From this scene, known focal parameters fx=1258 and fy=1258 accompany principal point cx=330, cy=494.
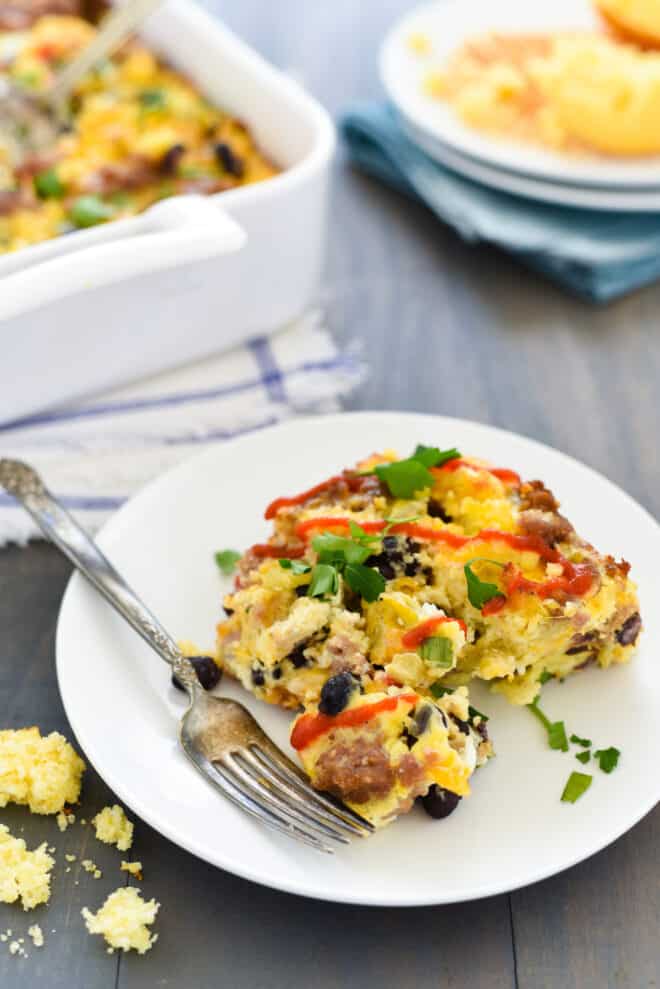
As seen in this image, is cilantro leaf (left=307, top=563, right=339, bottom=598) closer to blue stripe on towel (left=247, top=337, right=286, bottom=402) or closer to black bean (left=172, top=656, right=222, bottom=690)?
black bean (left=172, top=656, right=222, bottom=690)

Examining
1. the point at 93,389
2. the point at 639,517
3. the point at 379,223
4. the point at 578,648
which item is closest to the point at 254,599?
the point at 578,648

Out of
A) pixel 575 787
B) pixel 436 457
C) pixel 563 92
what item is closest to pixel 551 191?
pixel 563 92

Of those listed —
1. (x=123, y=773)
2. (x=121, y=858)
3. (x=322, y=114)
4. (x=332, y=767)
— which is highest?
(x=322, y=114)

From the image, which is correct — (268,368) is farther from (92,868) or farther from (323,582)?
(92,868)

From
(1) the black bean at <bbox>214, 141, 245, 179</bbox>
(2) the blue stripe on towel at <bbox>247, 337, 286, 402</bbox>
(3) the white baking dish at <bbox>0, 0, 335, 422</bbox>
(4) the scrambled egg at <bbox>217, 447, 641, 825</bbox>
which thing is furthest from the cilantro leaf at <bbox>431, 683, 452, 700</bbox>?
(1) the black bean at <bbox>214, 141, 245, 179</bbox>

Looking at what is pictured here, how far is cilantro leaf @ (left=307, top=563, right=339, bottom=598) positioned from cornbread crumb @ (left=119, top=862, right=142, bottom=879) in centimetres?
48

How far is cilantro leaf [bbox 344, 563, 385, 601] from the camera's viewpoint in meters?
1.92

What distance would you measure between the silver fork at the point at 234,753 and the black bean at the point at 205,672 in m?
0.01

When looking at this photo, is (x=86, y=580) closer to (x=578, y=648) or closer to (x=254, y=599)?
(x=254, y=599)

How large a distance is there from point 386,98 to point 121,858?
274 centimetres

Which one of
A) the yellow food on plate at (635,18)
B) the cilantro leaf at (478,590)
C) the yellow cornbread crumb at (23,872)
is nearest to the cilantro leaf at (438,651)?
the cilantro leaf at (478,590)

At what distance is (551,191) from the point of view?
3.23 meters

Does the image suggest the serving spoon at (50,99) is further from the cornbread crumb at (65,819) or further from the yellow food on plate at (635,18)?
the cornbread crumb at (65,819)

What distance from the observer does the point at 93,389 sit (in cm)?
274
